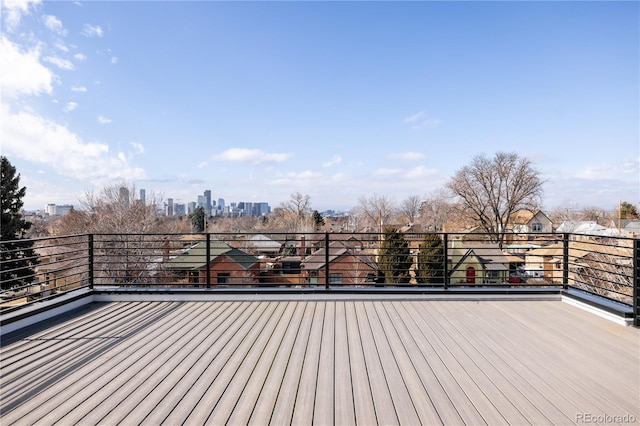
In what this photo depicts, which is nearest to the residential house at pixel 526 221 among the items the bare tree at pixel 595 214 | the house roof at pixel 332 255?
the bare tree at pixel 595 214

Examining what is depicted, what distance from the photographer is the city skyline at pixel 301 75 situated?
6.56 m

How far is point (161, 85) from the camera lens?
29.4ft

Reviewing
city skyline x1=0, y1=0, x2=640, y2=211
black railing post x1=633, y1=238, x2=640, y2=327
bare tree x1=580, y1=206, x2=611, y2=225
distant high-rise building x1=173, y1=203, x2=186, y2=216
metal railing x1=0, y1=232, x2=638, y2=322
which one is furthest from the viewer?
bare tree x1=580, y1=206, x2=611, y2=225

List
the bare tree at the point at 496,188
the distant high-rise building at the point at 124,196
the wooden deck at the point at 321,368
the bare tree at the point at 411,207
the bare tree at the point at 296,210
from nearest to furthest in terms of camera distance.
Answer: the wooden deck at the point at 321,368
the distant high-rise building at the point at 124,196
the bare tree at the point at 496,188
the bare tree at the point at 296,210
the bare tree at the point at 411,207

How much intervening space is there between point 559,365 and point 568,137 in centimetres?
1454

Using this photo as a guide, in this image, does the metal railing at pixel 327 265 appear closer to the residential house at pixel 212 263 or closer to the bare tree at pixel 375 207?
the residential house at pixel 212 263

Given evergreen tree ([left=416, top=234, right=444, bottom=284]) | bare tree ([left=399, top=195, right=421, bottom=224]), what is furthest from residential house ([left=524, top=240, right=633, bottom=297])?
bare tree ([left=399, top=195, right=421, bottom=224])

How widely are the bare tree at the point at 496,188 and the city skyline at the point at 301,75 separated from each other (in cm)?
477

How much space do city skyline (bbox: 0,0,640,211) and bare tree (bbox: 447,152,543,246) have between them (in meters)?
4.77

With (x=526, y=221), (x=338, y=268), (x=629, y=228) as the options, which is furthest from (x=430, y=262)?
(x=526, y=221)

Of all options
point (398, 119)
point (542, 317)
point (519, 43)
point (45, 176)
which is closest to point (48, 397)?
point (542, 317)

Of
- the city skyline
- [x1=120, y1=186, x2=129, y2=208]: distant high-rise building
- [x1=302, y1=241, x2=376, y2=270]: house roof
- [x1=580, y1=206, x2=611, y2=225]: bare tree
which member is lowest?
[x1=302, y1=241, x2=376, y2=270]: house roof

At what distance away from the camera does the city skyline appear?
656 cm

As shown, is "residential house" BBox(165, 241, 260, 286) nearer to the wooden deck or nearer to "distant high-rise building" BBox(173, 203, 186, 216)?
the wooden deck
